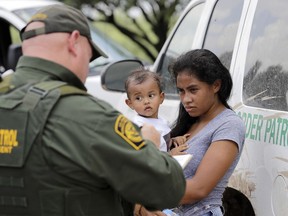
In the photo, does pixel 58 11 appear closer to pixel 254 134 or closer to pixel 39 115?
pixel 39 115

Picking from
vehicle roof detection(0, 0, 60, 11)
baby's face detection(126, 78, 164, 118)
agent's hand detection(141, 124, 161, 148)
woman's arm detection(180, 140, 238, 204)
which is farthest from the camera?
vehicle roof detection(0, 0, 60, 11)

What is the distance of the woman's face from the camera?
3.55m

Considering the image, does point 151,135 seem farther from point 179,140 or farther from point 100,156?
point 179,140

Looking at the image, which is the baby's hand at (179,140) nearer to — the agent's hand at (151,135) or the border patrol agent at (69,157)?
the agent's hand at (151,135)

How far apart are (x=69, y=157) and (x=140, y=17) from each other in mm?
12135

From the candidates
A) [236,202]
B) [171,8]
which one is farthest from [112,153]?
[171,8]

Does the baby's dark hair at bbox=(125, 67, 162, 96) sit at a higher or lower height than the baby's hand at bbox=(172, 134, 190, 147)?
higher

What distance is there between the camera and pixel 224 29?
4.54 m

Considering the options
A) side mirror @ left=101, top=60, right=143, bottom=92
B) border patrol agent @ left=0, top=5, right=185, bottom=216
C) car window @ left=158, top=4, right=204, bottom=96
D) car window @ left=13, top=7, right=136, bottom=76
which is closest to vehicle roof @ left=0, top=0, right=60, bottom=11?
car window @ left=13, top=7, right=136, bottom=76

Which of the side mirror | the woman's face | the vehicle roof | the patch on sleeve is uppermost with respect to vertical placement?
the patch on sleeve

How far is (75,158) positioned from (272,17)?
5.49 feet

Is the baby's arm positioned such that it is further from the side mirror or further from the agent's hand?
the side mirror

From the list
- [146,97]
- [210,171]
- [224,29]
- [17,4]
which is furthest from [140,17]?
[210,171]

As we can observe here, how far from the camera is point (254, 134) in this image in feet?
11.7
